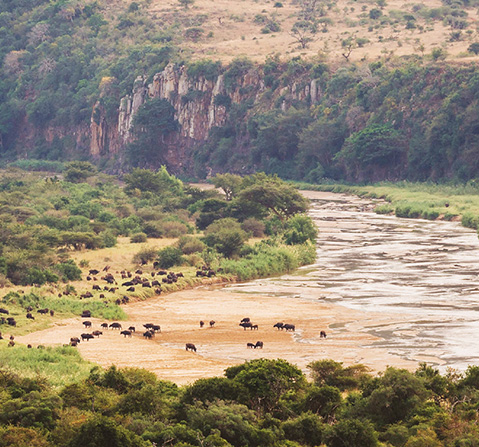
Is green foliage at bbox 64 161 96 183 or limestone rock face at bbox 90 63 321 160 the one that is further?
limestone rock face at bbox 90 63 321 160

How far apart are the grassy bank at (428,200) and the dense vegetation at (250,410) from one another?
4117cm

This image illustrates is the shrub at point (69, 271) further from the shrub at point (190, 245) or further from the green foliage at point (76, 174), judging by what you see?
the green foliage at point (76, 174)

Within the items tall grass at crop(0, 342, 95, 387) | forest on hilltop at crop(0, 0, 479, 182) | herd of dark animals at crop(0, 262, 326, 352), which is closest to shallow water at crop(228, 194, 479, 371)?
herd of dark animals at crop(0, 262, 326, 352)

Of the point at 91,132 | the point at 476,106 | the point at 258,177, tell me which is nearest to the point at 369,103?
the point at 476,106

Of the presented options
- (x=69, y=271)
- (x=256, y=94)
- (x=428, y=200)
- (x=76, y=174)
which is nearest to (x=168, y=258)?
(x=69, y=271)

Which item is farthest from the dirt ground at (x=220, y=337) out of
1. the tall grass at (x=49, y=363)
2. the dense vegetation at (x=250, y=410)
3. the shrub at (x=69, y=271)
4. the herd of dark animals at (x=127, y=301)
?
the dense vegetation at (x=250, y=410)

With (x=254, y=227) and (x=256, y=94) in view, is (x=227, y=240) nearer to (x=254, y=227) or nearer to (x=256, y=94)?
(x=254, y=227)

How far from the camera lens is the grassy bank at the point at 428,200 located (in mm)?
69312

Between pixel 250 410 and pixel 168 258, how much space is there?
93.5ft

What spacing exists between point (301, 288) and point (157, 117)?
78.3 m

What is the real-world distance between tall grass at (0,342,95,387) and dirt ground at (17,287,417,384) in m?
1.35

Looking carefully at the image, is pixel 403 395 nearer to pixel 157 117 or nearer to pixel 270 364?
pixel 270 364

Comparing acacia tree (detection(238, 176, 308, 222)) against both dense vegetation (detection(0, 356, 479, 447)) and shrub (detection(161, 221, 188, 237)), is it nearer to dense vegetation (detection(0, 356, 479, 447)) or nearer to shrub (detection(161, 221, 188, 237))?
shrub (detection(161, 221, 188, 237))

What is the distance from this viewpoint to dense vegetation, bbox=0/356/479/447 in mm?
18156
